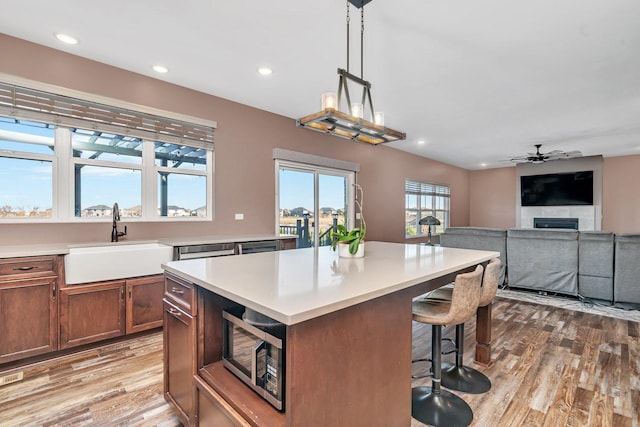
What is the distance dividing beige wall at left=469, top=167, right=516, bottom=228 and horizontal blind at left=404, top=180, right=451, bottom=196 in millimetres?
1617

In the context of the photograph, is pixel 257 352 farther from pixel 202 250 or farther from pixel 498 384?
pixel 202 250

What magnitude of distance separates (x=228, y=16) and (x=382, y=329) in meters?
2.49

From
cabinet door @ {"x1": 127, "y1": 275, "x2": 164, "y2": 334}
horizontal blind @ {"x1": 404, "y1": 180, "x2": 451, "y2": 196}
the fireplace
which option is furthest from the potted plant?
the fireplace

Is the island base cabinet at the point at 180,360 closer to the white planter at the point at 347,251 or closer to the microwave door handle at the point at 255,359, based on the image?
the microwave door handle at the point at 255,359

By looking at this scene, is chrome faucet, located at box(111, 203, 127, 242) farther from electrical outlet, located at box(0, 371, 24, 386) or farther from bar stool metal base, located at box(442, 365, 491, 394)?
bar stool metal base, located at box(442, 365, 491, 394)

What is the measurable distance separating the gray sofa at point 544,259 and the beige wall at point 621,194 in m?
4.99

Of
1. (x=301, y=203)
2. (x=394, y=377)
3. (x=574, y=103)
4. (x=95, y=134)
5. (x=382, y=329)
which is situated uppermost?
(x=574, y=103)

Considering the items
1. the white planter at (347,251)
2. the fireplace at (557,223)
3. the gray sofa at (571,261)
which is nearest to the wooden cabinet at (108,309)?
the white planter at (347,251)

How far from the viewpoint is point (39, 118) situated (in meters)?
2.80

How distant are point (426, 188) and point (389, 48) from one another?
5.71 meters

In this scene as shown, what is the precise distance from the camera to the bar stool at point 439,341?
70.1 inches

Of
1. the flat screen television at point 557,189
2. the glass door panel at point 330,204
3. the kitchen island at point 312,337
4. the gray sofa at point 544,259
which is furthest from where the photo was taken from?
the flat screen television at point 557,189

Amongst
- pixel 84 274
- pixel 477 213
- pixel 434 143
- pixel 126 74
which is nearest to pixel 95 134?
pixel 126 74

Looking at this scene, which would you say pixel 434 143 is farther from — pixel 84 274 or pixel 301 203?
pixel 84 274
